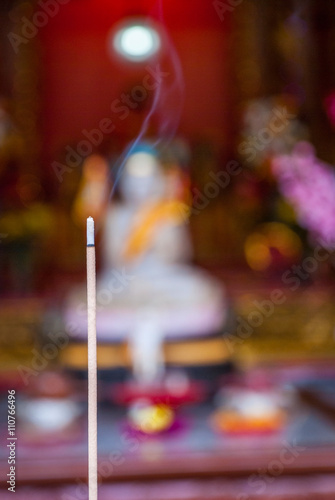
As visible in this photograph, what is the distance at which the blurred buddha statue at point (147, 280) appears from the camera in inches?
103

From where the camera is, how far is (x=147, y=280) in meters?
2.67

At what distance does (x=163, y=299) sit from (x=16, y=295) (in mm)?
1565

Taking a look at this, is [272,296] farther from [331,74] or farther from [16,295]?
[331,74]

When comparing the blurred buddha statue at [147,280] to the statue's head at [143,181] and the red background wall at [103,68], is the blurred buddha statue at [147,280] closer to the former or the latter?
the statue's head at [143,181]

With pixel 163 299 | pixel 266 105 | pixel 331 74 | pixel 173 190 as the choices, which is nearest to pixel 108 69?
pixel 266 105

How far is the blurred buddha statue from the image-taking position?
103 inches
